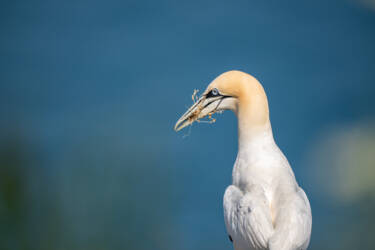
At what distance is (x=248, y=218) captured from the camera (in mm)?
4121

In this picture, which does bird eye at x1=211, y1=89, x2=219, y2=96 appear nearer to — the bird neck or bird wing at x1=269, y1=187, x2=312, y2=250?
the bird neck

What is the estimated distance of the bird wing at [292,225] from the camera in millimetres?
3941

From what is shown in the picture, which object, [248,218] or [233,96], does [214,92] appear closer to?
[233,96]

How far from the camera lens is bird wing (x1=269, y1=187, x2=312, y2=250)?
3.94 metres

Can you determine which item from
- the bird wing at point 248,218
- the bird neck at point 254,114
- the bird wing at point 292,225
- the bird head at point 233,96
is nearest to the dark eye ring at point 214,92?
the bird head at point 233,96

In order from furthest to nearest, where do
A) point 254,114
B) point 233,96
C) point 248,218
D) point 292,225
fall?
point 233,96 → point 254,114 → point 248,218 → point 292,225

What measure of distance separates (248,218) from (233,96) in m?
1.14

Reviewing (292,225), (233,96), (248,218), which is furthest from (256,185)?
(233,96)

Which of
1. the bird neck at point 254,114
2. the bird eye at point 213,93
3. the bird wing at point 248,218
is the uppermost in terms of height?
the bird eye at point 213,93

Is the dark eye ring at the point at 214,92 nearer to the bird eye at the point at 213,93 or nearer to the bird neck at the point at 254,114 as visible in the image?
the bird eye at the point at 213,93

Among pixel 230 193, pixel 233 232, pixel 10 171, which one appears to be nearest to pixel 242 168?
pixel 230 193

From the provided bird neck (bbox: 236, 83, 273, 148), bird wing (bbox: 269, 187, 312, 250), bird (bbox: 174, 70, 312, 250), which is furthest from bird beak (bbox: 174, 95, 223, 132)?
bird wing (bbox: 269, 187, 312, 250)

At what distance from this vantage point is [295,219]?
4047 mm

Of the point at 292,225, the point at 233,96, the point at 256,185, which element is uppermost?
the point at 233,96
